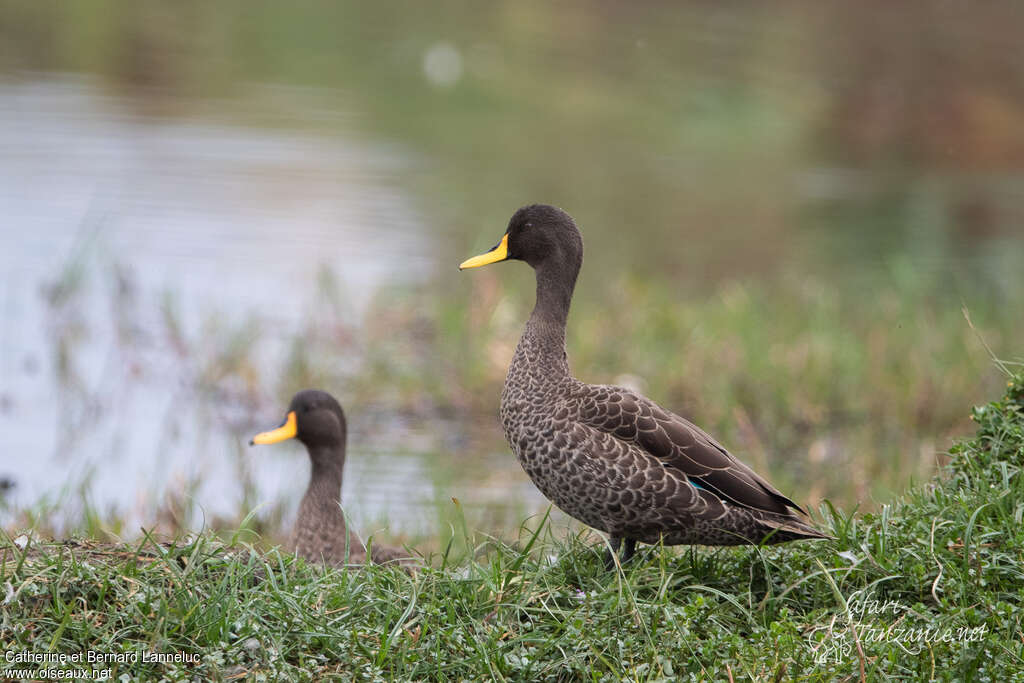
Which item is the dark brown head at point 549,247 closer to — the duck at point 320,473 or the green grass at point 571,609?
the green grass at point 571,609

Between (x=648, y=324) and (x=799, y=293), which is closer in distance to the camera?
(x=648, y=324)

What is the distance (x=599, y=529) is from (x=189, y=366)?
17.6 ft

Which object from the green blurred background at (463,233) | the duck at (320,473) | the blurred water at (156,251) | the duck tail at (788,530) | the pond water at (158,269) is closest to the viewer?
the duck tail at (788,530)

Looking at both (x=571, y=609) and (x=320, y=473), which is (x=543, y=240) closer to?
(x=571, y=609)

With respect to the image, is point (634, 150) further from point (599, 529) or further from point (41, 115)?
point (599, 529)

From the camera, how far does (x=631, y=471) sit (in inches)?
179

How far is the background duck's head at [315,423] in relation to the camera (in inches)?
248

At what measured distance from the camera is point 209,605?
3.90 m

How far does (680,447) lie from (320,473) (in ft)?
7.35

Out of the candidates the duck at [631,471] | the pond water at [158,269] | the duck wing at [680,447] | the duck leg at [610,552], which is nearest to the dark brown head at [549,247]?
the duck at [631,471]

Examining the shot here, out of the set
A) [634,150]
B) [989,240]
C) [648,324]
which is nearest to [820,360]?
[648,324]

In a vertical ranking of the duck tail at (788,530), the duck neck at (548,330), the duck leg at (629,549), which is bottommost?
the duck leg at (629,549)

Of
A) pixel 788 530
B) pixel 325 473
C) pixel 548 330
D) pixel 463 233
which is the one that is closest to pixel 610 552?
pixel 788 530

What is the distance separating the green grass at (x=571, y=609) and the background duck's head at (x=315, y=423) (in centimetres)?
178
